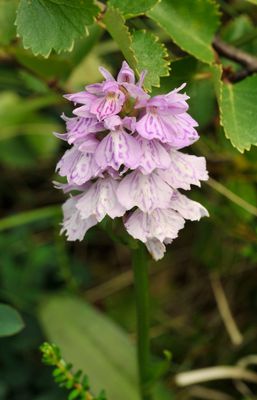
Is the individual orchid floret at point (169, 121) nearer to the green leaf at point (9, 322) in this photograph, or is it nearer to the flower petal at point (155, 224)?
the flower petal at point (155, 224)

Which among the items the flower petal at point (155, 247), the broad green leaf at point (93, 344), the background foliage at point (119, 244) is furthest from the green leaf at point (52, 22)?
the broad green leaf at point (93, 344)

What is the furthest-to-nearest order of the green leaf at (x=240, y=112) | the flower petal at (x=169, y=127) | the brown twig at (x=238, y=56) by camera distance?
the brown twig at (x=238, y=56) → the green leaf at (x=240, y=112) → the flower petal at (x=169, y=127)

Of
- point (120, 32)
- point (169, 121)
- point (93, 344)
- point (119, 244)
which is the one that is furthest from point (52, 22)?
point (93, 344)

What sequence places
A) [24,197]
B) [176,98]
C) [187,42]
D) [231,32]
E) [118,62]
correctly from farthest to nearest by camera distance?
1. [24,197]
2. [118,62]
3. [231,32]
4. [187,42]
5. [176,98]

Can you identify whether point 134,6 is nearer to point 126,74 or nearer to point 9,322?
point 126,74

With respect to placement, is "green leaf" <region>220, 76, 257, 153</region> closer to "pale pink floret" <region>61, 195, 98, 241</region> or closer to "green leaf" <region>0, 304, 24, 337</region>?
"pale pink floret" <region>61, 195, 98, 241</region>

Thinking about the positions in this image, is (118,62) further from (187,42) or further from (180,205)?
(180,205)

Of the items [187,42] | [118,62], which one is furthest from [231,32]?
[118,62]
